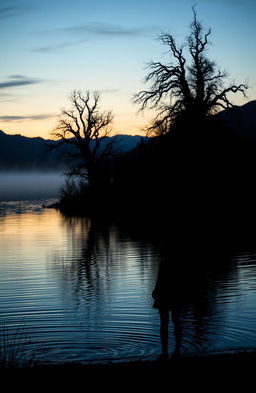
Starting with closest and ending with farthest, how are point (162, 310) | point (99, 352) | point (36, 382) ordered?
point (36, 382)
point (162, 310)
point (99, 352)

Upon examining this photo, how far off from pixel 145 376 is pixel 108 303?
8.12 metres

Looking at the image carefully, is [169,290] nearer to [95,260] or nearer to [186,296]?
[186,296]

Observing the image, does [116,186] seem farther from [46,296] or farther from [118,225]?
[46,296]

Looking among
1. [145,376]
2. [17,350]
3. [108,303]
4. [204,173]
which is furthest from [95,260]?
[204,173]

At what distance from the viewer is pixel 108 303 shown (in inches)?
638

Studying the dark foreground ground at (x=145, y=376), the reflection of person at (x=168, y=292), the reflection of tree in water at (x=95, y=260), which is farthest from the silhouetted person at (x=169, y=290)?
the reflection of tree in water at (x=95, y=260)

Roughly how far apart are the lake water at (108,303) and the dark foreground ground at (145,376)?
3.86 feet

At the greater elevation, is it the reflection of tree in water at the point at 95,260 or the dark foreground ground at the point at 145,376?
the dark foreground ground at the point at 145,376

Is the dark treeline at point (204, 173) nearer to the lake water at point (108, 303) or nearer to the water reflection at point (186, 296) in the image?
the lake water at point (108, 303)

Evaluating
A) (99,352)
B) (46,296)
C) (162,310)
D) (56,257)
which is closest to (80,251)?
(56,257)

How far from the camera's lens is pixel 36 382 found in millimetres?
7914

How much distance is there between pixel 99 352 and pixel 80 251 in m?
17.2

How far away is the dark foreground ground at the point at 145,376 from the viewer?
7711 millimetres

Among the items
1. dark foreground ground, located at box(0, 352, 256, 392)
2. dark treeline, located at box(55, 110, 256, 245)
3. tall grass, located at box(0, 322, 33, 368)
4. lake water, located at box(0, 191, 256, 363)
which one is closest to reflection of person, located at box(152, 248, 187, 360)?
lake water, located at box(0, 191, 256, 363)
